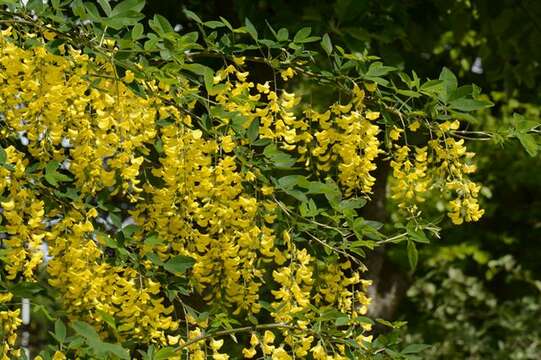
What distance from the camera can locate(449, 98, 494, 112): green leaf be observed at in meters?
2.13

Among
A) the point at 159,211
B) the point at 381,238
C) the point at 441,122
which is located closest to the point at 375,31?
the point at 441,122

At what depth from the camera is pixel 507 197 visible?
6.16 metres

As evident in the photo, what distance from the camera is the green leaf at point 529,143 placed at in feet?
7.33

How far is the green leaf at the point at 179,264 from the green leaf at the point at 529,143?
0.78m

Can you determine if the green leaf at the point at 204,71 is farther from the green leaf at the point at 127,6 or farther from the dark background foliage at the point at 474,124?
the dark background foliage at the point at 474,124

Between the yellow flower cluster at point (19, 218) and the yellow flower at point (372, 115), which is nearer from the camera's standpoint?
the yellow flower cluster at point (19, 218)

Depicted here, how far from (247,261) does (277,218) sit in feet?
0.37

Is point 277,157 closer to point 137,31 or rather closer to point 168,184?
point 168,184

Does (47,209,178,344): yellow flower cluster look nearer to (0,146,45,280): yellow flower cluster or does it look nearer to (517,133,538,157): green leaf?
(0,146,45,280): yellow flower cluster

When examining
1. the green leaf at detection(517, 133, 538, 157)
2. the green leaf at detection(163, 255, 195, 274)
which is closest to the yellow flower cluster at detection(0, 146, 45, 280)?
the green leaf at detection(163, 255, 195, 274)

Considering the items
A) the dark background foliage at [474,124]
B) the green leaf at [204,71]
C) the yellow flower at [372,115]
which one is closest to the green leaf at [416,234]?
the yellow flower at [372,115]

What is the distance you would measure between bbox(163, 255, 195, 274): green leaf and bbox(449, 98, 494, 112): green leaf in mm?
656

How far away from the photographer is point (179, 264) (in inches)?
79.2

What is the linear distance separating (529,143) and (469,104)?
7.3 inches
